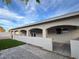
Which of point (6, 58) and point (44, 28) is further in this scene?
point (44, 28)

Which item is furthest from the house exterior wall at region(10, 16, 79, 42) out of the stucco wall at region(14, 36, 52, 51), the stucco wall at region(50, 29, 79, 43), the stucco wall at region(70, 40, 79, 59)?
the stucco wall at region(70, 40, 79, 59)

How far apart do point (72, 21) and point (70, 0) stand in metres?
4.54

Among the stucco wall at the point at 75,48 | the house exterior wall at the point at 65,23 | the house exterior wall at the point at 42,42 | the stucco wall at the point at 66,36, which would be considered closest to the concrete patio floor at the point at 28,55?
the stucco wall at the point at 75,48

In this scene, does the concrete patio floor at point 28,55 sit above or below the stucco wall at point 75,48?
below

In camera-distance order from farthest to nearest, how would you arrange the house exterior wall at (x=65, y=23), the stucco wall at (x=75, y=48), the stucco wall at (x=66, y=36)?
1. the stucco wall at (x=66, y=36)
2. the house exterior wall at (x=65, y=23)
3. the stucco wall at (x=75, y=48)

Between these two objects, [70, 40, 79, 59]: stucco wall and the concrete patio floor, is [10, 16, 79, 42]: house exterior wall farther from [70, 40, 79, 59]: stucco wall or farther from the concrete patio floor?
the concrete patio floor

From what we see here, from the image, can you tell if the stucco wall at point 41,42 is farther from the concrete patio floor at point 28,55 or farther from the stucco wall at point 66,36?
the stucco wall at point 66,36

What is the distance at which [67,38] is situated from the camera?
14.3 m

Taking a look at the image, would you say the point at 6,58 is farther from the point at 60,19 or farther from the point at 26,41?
the point at 26,41

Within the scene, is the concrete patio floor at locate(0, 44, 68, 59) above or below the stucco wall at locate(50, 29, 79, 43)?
below

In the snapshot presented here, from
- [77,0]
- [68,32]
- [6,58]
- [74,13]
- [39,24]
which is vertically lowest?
[6,58]

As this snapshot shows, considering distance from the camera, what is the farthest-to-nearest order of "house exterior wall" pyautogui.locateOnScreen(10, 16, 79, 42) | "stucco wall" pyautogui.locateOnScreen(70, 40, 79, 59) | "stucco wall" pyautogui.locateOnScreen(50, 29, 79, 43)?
"stucco wall" pyautogui.locateOnScreen(50, 29, 79, 43) < "house exterior wall" pyautogui.locateOnScreen(10, 16, 79, 42) < "stucco wall" pyautogui.locateOnScreen(70, 40, 79, 59)

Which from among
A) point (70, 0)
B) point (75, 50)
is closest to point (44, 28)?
point (70, 0)

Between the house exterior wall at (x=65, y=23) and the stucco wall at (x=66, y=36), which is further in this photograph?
the stucco wall at (x=66, y=36)
